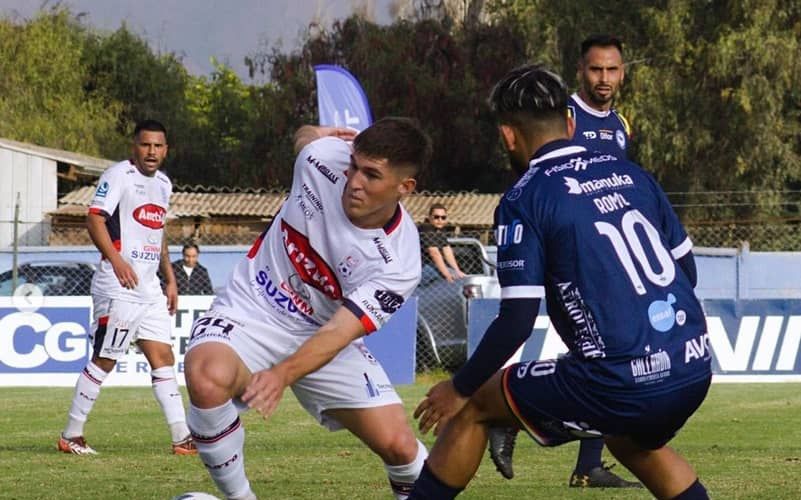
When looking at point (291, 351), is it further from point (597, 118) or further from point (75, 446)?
point (75, 446)

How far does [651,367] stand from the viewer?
16.6 feet

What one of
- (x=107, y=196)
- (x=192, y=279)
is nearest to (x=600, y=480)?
(x=107, y=196)

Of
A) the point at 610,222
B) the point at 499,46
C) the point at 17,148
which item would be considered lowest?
the point at 17,148

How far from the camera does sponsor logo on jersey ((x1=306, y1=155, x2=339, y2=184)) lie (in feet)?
21.0

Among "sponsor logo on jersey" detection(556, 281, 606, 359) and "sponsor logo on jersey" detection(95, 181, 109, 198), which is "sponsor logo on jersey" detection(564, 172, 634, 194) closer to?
"sponsor logo on jersey" detection(556, 281, 606, 359)

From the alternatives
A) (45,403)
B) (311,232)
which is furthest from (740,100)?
(311,232)

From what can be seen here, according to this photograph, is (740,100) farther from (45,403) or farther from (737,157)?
(45,403)

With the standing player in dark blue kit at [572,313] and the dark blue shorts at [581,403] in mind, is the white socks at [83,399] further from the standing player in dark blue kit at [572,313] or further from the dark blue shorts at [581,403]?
the dark blue shorts at [581,403]

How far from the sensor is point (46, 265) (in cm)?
2053

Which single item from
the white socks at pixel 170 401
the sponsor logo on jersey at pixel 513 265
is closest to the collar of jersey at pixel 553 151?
the sponsor logo on jersey at pixel 513 265

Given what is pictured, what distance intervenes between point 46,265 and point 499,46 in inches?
1142

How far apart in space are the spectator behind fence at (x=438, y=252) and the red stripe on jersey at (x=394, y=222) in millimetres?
11438

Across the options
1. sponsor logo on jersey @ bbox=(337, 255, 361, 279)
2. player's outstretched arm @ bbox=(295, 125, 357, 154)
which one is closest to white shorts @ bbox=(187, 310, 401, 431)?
sponsor logo on jersey @ bbox=(337, 255, 361, 279)

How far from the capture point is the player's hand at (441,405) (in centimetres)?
516
